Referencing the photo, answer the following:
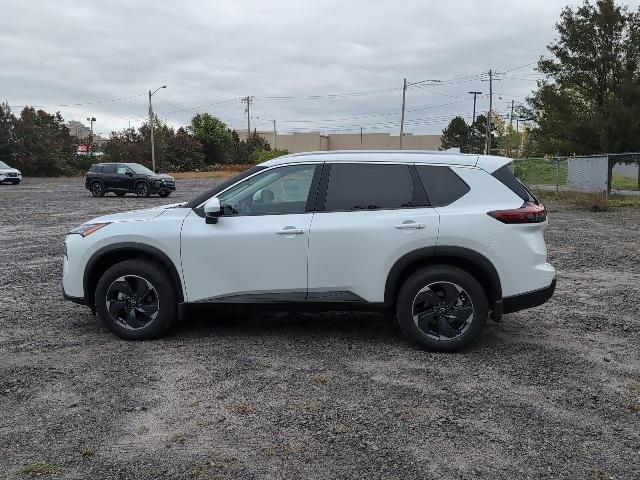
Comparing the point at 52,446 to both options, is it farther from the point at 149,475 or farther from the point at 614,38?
the point at 614,38

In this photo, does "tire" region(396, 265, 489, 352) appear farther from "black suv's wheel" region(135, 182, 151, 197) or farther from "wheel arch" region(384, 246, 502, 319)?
"black suv's wheel" region(135, 182, 151, 197)

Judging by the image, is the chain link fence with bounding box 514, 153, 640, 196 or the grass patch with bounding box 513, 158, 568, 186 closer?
the chain link fence with bounding box 514, 153, 640, 196

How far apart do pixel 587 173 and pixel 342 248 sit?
25.4 metres

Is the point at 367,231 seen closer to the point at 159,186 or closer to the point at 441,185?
the point at 441,185

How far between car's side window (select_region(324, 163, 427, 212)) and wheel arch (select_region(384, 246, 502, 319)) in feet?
1.49

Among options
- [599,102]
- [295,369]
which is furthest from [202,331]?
[599,102]

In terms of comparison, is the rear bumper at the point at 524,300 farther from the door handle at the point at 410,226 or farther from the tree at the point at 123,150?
the tree at the point at 123,150

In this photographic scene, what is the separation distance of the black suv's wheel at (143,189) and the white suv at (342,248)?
22.2 metres

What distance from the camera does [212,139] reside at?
239 feet

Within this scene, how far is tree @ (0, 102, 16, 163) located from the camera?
178 feet

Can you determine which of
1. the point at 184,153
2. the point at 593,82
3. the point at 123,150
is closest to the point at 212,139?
the point at 184,153

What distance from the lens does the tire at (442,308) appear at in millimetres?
4867

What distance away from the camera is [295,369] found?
4633 millimetres

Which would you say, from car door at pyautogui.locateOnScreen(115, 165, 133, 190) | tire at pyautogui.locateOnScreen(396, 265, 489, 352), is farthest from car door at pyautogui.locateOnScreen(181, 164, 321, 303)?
car door at pyautogui.locateOnScreen(115, 165, 133, 190)
